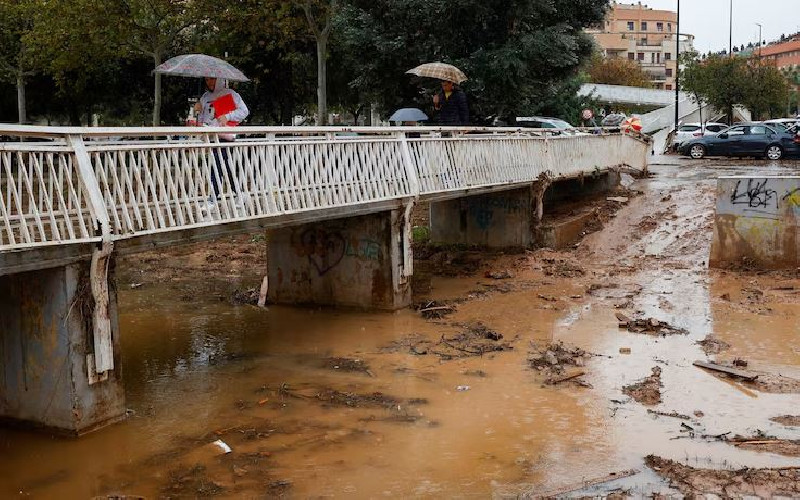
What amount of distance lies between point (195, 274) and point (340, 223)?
16.6 feet

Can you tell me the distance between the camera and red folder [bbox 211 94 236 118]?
10.3 m

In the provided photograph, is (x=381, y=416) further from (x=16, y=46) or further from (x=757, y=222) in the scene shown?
(x=16, y=46)

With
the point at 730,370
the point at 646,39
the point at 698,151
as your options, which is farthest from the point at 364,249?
the point at 646,39

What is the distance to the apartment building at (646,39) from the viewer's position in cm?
10500

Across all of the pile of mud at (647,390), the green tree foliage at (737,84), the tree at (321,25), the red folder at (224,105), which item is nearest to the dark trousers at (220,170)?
the red folder at (224,105)

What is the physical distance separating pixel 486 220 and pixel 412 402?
8938 millimetres

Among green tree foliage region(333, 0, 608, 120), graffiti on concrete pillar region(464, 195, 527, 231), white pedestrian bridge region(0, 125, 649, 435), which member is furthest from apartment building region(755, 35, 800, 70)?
white pedestrian bridge region(0, 125, 649, 435)

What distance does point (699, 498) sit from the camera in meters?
6.43

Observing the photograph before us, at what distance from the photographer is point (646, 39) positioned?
110 m

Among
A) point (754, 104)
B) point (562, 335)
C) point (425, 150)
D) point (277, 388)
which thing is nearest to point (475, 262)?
point (425, 150)

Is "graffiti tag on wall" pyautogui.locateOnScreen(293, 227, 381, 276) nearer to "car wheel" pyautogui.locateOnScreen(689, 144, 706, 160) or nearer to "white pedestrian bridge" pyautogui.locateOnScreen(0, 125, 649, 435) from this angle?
"white pedestrian bridge" pyautogui.locateOnScreen(0, 125, 649, 435)

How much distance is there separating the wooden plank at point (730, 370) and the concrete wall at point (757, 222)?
564 centimetres

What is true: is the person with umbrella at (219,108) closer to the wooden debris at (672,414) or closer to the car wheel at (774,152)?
the wooden debris at (672,414)

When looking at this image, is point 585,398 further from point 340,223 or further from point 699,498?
point 340,223
